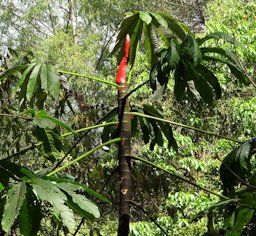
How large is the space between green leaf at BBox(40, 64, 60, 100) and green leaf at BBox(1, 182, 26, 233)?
462 millimetres

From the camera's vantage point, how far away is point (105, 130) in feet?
5.09

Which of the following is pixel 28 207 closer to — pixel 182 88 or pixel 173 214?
pixel 182 88

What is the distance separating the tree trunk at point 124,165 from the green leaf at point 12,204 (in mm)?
289

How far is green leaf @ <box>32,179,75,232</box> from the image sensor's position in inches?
33.4

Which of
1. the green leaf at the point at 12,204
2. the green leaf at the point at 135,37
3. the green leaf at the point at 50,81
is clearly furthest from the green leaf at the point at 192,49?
the green leaf at the point at 12,204

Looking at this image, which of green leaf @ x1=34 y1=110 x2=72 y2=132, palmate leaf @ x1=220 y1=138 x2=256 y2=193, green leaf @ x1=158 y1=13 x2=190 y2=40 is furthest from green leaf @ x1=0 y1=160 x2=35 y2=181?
green leaf @ x1=158 y1=13 x2=190 y2=40

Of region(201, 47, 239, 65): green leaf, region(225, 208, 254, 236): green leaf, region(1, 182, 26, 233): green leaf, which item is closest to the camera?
region(1, 182, 26, 233): green leaf

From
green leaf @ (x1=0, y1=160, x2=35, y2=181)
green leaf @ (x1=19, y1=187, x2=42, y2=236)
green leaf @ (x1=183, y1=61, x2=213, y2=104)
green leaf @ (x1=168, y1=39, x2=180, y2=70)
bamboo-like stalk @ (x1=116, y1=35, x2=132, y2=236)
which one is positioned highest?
green leaf @ (x1=183, y1=61, x2=213, y2=104)

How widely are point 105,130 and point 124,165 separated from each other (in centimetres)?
41

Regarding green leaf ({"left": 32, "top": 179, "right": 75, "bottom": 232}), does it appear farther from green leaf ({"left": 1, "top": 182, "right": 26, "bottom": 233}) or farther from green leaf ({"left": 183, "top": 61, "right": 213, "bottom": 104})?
green leaf ({"left": 183, "top": 61, "right": 213, "bottom": 104})

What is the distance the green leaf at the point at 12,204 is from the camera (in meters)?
0.83

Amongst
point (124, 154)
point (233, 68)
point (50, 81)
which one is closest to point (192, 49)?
point (233, 68)

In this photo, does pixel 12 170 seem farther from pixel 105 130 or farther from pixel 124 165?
pixel 105 130

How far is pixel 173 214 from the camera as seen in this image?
4527 mm
